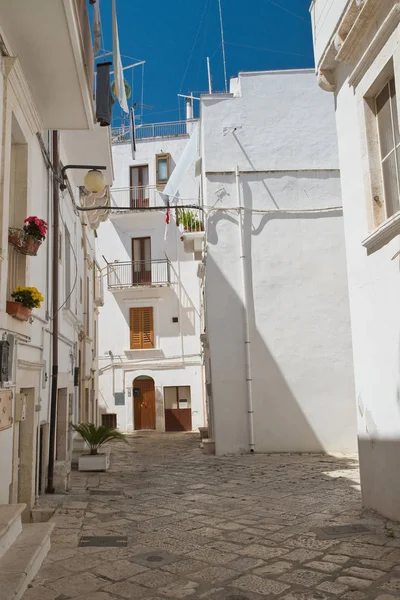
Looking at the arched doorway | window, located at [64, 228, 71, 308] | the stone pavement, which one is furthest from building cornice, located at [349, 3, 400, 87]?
the arched doorway

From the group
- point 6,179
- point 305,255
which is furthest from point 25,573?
point 305,255

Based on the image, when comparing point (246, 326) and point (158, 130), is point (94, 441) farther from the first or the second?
point (158, 130)

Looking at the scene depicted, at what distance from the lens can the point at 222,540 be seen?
5.83 metres

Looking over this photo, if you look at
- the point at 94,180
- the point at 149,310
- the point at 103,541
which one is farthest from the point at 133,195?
the point at 103,541

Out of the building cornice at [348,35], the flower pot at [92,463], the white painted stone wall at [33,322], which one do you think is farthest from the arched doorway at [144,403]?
the building cornice at [348,35]

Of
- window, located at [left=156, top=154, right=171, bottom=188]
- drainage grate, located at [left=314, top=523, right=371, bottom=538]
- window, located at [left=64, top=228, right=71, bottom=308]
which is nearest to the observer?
drainage grate, located at [left=314, top=523, right=371, bottom=538]

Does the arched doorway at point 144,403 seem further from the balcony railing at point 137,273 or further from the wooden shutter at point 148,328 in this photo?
the balcony railing at point 137,273

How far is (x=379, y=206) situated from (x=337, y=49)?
2.14m

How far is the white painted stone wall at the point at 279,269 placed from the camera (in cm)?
1326

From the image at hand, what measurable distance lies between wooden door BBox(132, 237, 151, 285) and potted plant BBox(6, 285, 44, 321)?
17118 millimetres

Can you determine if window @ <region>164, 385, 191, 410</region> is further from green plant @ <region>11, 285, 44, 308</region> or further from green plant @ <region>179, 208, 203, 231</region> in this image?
green plant @ <region>11, 285, 44, 308</region>

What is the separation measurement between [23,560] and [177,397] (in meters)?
18.6

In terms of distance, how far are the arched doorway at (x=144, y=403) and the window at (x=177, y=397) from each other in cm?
55

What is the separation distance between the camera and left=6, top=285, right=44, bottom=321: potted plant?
5.98 metres
